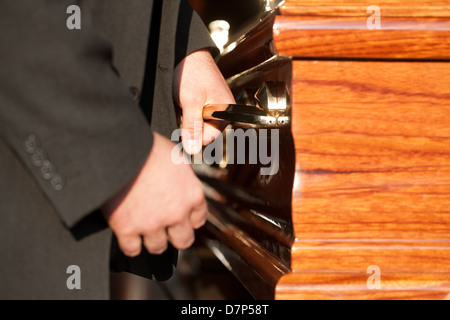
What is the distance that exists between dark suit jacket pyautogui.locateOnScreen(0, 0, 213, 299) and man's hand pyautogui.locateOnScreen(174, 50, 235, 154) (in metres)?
0.19

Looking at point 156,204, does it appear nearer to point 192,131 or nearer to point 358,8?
point 192,131

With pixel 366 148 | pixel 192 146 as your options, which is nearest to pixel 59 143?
pixel 192 146

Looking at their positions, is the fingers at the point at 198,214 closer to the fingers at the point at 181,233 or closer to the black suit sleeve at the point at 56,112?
the fingers at the point at 181,233

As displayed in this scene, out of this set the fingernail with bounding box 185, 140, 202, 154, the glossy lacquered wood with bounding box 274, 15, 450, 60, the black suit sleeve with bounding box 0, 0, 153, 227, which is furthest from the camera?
the fingernail with bounding box 185, 140, 202, 154

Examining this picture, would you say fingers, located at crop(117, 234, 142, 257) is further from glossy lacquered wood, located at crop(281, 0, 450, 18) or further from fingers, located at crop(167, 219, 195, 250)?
glossy lacquered wood, located at crop(281, 0, 450, 18)

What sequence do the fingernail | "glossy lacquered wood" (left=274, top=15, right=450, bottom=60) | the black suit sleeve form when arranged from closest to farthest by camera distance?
the black suit sleeve → "glossy lacquered wood" (left=274, top=15, right=450, bottom=60) → the fingernail

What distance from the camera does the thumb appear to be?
693mm

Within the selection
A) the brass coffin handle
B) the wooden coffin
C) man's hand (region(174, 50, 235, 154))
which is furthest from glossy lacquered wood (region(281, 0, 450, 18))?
man's hand (region(174, 50, 235, 154))

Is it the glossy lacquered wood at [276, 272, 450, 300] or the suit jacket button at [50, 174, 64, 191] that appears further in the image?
the glossy lacquered wood at [276, 272, 450, 300]

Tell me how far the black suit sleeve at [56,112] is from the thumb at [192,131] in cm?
22

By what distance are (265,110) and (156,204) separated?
0.76 feet

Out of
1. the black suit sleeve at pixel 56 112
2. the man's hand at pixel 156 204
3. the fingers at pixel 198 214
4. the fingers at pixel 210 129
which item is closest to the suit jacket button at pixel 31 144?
the black suit sleeve at pixel 56 112

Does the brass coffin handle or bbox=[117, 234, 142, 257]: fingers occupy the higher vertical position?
the brass coffin handle
